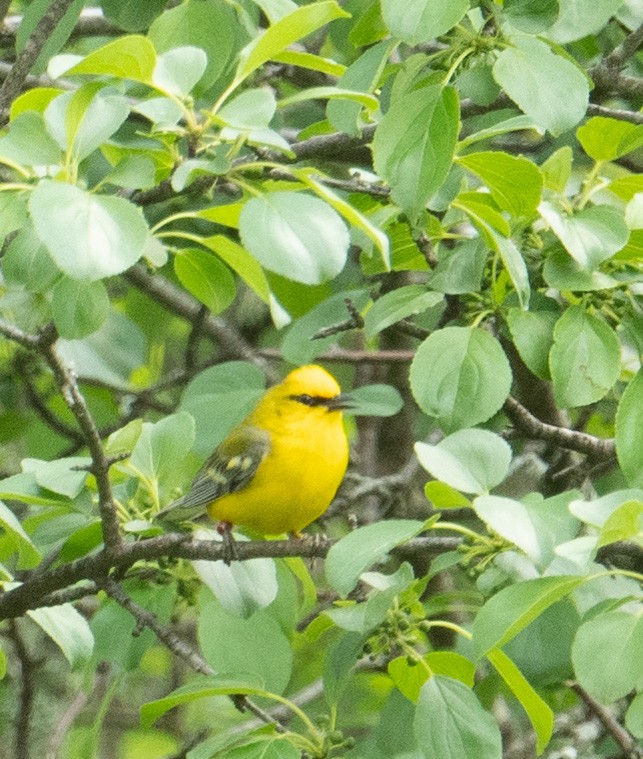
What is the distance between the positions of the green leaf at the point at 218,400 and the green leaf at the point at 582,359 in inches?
48.4

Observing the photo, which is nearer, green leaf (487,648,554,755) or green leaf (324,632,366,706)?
green leaf (487,648,554,755)

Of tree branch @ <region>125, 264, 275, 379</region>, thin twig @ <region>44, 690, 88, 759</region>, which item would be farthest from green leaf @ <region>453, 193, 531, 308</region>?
thin twig @ <region>44, 690, 88, 759</region>

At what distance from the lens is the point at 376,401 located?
142 inches

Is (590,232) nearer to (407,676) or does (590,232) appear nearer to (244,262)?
(244,262)

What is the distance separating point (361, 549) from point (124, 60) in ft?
2.90

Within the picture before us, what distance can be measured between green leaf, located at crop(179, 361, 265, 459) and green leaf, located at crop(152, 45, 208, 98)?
5.02 feet

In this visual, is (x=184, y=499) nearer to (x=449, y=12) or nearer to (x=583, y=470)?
(x=583, y=470)

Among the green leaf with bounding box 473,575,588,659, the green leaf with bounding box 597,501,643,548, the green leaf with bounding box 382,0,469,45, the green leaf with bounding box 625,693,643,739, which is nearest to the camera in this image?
the green leaf with bounding box 597,501,643,548

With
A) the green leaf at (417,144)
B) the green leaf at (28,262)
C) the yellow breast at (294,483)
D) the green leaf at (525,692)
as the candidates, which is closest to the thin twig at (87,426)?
the green leaf at (28,262)

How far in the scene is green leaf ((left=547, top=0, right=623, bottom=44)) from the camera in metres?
2.77

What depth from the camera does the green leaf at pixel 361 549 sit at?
2.22 m

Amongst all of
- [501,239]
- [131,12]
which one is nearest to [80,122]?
[501,239]

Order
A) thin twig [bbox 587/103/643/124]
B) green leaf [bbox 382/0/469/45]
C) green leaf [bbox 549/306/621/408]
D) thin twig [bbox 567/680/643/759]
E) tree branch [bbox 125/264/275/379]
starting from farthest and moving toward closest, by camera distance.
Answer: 1. tree branch [bbox 125/264/275/379]
2. thin twig [bbox 567/680/643/759]
3. thin twig [bbox 587/103/643/124]
4. green leaf [bbox 549/306/621/408]
5. green leaf [bbox 382/0/469/45]

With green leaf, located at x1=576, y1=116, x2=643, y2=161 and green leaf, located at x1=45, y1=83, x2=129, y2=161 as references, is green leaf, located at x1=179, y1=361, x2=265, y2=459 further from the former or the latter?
green leaf, located at x1=45, y1=83, x2=129, y2=161
